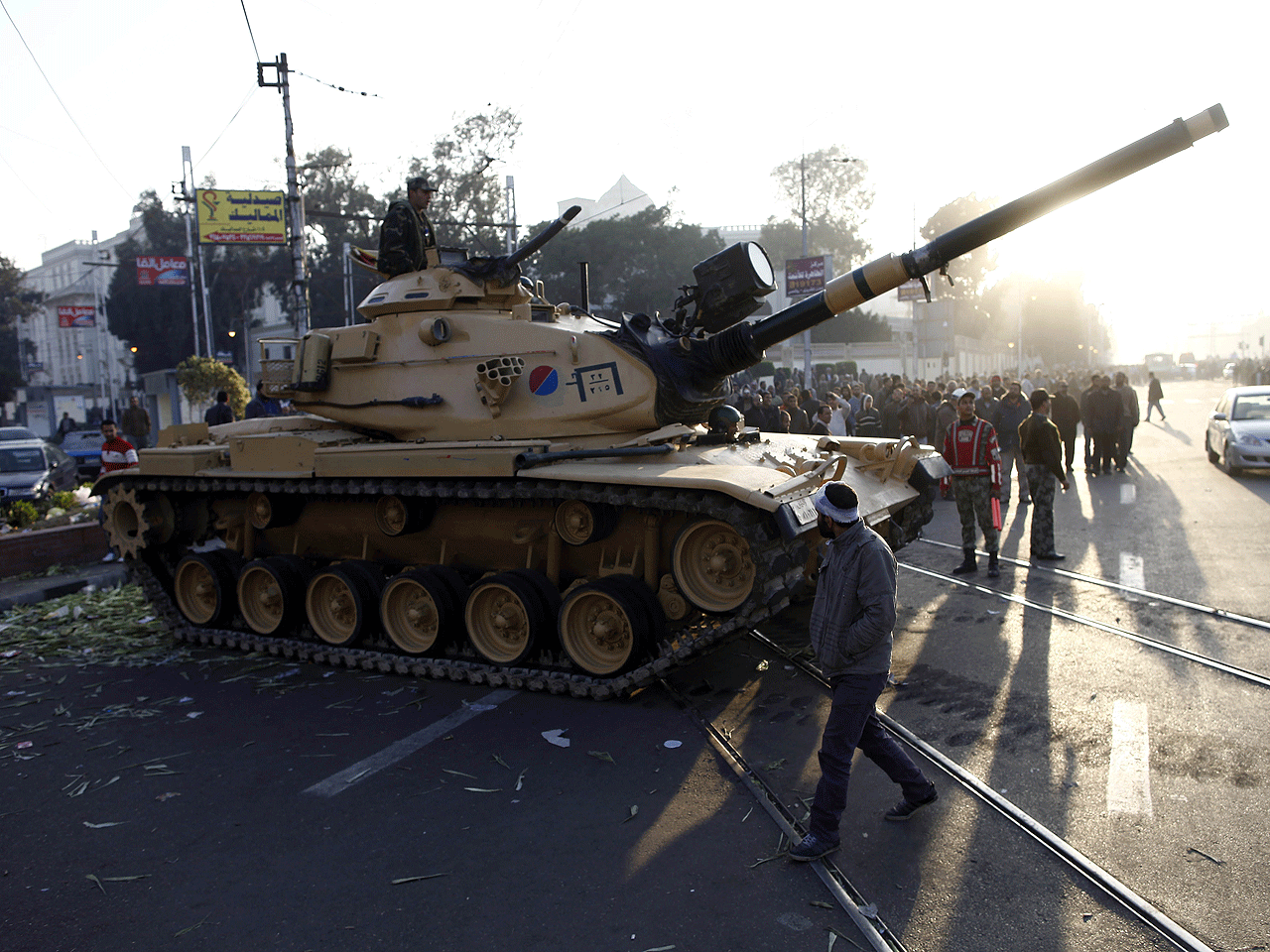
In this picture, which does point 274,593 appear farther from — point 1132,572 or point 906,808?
point 1132,572

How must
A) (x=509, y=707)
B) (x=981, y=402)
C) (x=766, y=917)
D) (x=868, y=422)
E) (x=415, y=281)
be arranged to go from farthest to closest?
(x=981, y=402) → (x=868, y=422) → (x=415, y=281) → (x=509, y=707) → (x=766, y=917)

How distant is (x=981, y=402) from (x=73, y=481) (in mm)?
20009

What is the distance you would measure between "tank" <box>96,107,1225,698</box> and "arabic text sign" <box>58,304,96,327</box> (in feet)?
143

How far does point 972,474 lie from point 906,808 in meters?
6.22

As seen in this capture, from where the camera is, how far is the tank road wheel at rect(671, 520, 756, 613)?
671 centimetres

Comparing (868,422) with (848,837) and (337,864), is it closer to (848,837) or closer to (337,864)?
(848,837)

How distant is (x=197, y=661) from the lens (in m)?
8.95

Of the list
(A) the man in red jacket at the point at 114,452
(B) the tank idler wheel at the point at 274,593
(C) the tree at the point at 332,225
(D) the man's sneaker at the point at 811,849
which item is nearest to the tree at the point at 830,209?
(C) the tree at the point at 332,225

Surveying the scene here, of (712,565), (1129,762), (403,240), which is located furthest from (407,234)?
(1129,762)

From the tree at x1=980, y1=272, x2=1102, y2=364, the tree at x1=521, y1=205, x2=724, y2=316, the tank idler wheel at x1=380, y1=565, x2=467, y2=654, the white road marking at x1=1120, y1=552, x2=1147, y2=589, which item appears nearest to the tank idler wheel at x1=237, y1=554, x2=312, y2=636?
the tank idler wheel at x1=380, y1=565, x2=467, y2=654

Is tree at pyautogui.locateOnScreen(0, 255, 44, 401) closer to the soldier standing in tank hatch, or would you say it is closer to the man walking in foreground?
the soldier standing in tank hatch

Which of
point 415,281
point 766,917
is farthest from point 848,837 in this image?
point 415,281

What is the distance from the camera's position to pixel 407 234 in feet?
29.3

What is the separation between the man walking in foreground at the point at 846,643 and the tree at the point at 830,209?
65.1m
